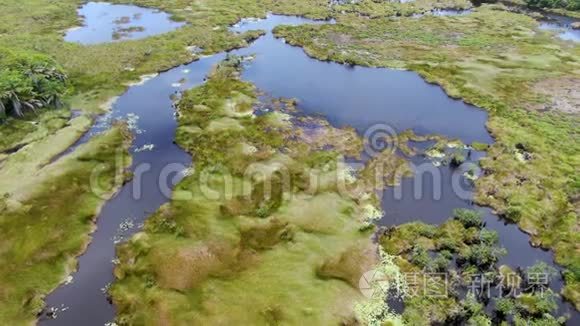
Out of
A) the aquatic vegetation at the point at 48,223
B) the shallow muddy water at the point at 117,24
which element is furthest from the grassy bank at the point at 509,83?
the aquatic vegetation at the point at 48,223

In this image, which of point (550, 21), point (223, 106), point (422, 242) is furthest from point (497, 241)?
point (550, 21)

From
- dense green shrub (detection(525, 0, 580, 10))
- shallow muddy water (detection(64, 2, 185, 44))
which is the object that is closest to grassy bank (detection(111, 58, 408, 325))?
shallow muddy water (detection(64, 2, 185, 44))

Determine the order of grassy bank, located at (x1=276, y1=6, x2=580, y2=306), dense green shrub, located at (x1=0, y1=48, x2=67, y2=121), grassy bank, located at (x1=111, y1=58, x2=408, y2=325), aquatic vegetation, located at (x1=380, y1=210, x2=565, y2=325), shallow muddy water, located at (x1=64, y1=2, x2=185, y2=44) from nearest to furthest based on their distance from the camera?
aquatic vegetation, located at (x1=380, y1=210, x2=565, y2=325) → grassy bank, located at (x1=111, y1=58, x2=408, y2=325) → grassy bank, located at (x1=276, y1=6, x2=580, y2=306) → dense green shrub, located at (x1=0, y1=48, x2=67, y2=121) → shallow muddy water, located at (x1=64, y1=2, x2=185, y2=44)

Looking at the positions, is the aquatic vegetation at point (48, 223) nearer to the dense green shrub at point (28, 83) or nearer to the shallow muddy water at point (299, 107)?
the shallow muddy water at point (299, 107)

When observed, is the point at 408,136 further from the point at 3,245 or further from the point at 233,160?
the point at 3,245

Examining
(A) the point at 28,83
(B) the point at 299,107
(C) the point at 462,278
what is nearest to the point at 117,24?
(A) the point at 28,83

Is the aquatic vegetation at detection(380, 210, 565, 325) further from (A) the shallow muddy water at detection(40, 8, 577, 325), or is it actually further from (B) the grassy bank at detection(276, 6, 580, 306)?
(B) the grassy bank at detection(276, 6, 580, 306)
